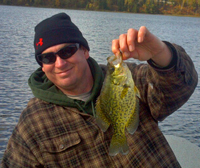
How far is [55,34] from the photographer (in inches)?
121

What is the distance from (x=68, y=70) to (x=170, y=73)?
3.79 ft

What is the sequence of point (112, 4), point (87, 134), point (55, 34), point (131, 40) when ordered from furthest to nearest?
point (112, 4)
point (55, 34)
point (87, 134)
point (131, 40)

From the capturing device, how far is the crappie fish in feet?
7.67

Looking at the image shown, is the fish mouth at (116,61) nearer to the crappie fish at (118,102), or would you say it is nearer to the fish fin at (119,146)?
the crappie fish at (118,102)

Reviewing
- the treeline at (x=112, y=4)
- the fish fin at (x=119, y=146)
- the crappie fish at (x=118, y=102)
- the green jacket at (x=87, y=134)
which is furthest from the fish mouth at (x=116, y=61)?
the treeline at (x=112, y=4)

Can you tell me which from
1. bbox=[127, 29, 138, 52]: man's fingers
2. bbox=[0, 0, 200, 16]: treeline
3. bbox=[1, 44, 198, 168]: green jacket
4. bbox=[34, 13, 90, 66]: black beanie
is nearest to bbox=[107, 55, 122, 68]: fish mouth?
bbox=[127, 29, 138, 52]: man's fingers

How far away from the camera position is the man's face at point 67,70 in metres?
2.96

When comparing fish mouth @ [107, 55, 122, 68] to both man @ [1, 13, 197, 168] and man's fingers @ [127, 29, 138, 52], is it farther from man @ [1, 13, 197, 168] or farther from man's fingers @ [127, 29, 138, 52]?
man @ [1, 13, 197, 168]

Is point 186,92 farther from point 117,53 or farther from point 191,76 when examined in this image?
point 117,53

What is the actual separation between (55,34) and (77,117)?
3.38 feet

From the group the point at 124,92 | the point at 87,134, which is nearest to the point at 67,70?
the point at 87,134

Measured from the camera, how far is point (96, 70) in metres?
3.30

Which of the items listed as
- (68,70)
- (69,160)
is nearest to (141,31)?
(68,70)

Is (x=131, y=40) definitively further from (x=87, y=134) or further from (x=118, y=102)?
(x=87, y=134)
